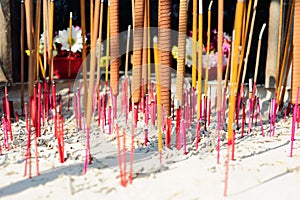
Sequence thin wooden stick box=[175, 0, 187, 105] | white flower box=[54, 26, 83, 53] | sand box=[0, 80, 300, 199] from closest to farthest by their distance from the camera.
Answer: sand box=[0, 80, 300, 199] → thin wooden stick box=[175, 0, 187, 105] → white flower box=[54, 26, 83, 53]

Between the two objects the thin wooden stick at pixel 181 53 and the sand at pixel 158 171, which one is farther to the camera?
the thin wooden stick at pixel 181 53

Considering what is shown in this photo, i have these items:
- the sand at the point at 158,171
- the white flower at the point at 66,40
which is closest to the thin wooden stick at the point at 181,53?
the sand at the point at 158,171

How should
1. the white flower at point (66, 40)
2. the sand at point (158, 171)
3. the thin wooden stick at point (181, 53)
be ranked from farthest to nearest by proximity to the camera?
1. the white flower at point (66, 40)
2. the thin wooden stick at point (181, 53)
3. the sand at point (158, 171)

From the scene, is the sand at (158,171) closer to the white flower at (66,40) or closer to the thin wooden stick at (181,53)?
the thin wooden stick at (181,53)

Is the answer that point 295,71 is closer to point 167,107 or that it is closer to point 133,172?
point 167,107

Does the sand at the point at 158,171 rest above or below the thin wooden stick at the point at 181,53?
below

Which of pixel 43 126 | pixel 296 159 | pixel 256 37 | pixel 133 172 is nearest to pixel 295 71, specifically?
pixel 296 159

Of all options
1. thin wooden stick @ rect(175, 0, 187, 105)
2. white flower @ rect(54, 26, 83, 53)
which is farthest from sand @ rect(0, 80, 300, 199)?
white flower @ rect(54, 26, 83, 53)

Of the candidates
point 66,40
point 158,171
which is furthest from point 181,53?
point 66,40

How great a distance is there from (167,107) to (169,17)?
1.00 ft

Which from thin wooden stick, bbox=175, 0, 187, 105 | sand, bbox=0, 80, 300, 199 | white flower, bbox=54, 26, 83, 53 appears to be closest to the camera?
sand, bbox=0, 80, 300, 199

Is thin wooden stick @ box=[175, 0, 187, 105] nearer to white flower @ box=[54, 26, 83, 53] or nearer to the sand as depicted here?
the sand

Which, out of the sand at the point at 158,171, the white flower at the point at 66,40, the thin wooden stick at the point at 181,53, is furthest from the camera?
the white flower at the point at 66,40

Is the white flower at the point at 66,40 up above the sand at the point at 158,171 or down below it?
above
